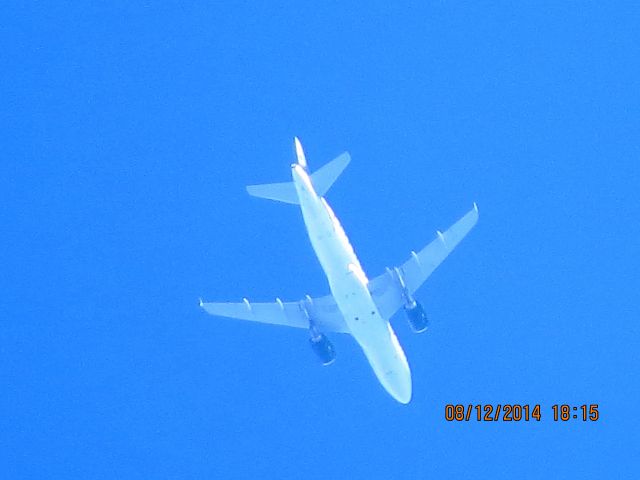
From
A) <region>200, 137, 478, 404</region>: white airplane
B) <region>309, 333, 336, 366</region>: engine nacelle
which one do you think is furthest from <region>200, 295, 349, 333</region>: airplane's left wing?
<region>309, 333, 336, 366</region>: engine nacelle

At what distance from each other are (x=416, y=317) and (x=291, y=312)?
25.4ft

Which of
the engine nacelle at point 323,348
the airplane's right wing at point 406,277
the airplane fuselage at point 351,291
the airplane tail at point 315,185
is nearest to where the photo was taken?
the airplane fuselage at point 351,291

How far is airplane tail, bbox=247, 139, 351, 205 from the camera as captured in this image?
52688 millimetres

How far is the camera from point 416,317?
190 feet

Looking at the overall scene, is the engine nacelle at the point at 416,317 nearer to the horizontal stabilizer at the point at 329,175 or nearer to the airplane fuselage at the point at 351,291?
the airplane fuselage at the point at 351,291

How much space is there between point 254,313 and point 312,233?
32.5 feet

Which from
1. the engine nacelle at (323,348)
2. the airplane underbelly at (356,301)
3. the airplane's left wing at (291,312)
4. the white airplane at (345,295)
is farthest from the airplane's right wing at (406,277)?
the engine nacelle at (323,348)

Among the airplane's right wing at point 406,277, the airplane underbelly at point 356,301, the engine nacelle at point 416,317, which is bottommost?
the airplane underbelly at point 356,301

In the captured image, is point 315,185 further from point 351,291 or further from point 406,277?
point 406,277

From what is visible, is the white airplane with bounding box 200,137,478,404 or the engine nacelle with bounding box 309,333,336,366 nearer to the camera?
the white airplane with bounding box 200,137,478,404

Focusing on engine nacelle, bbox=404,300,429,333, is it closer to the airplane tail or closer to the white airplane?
the white airplane

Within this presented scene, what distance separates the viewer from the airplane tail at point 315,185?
52.7 meters

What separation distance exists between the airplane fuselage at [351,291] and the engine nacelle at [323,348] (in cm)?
258

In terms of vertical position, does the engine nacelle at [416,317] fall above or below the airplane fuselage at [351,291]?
above
